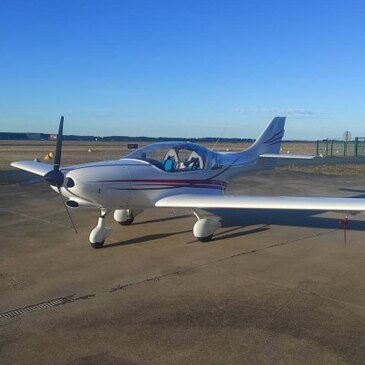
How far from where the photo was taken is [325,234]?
10.3 m

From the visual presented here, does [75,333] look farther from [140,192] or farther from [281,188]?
[281,188]

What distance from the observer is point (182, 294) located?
6242mm

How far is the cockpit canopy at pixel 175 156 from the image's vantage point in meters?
10.1

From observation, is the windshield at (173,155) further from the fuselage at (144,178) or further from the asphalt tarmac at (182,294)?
the asphalt tarmac at (182,294)

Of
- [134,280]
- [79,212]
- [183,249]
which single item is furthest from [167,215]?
[134,280]

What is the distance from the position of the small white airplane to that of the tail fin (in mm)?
3232

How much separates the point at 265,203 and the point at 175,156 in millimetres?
2645

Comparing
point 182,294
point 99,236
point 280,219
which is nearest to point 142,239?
point 99,236

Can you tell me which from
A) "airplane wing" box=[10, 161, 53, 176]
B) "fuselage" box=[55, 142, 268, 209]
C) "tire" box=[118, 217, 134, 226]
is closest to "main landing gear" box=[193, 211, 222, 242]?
"fuselage" box=[55, 142, 268, 209]

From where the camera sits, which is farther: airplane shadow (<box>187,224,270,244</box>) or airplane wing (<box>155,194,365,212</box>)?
airplane shadow (<box>187,224,270,244</box>)

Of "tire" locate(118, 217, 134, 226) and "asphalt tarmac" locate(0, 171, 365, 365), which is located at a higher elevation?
"tire" locate(118, 217, 134, 226)

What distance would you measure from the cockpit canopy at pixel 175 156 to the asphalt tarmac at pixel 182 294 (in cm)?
163

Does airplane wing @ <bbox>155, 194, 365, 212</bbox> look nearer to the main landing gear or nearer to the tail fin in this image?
the main landing gear

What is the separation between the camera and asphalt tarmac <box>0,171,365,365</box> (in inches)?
181
